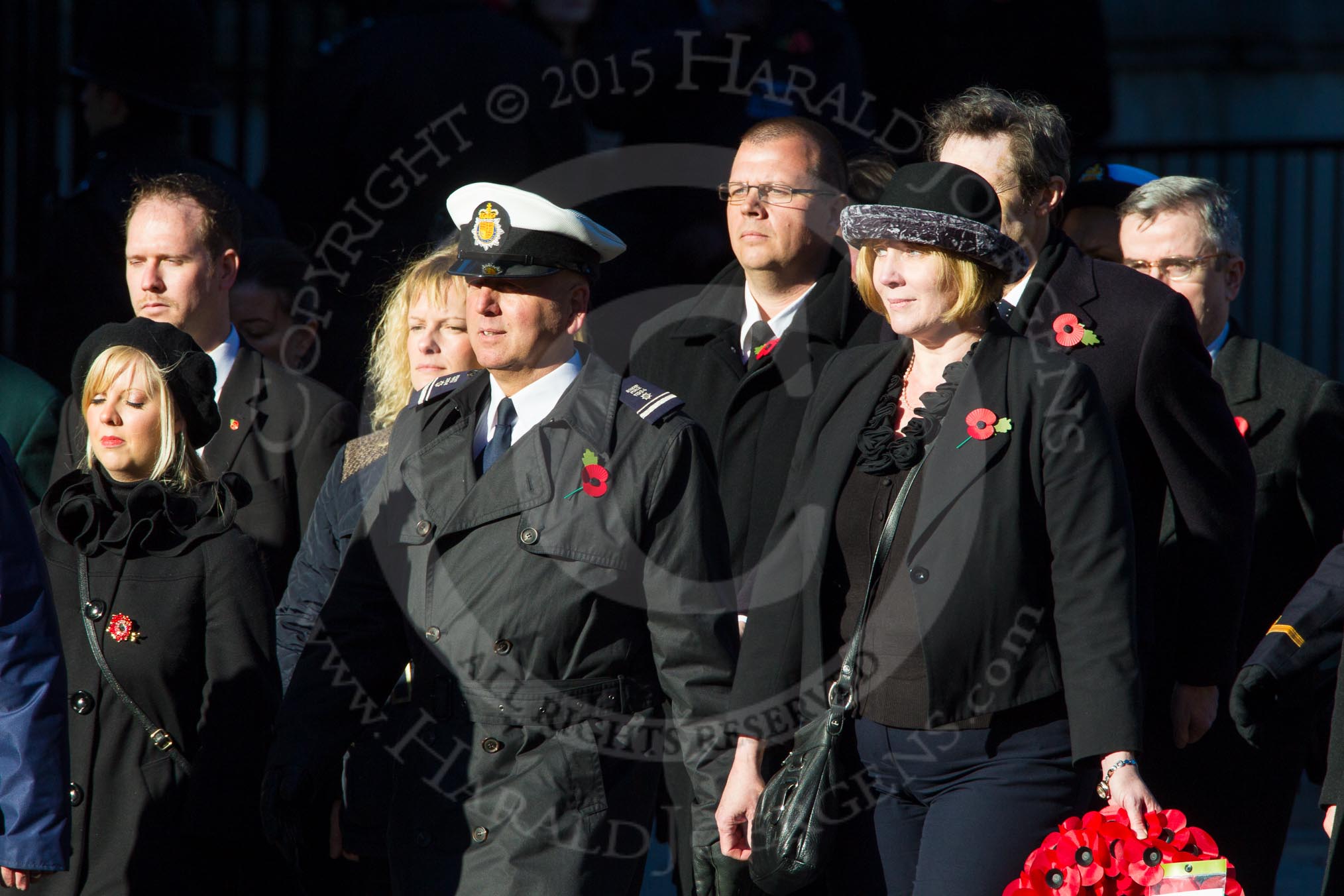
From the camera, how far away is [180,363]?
445cm

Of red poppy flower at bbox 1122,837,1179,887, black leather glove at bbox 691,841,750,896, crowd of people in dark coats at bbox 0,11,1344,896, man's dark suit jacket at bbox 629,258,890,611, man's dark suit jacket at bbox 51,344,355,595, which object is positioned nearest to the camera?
red poppy flower at bbox 1122,837,1179,887

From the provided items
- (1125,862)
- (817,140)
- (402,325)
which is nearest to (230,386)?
(402,325)

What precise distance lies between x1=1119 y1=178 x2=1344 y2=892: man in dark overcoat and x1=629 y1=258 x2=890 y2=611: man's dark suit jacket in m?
0.85

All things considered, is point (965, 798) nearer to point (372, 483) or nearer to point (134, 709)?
point (372, 483)

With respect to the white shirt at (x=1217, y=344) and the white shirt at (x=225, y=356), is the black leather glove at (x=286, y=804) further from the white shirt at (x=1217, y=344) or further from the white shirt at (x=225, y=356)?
the white shirt at (x=1217, y=344)

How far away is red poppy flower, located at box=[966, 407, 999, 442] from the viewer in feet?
11.6

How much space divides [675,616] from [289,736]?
85cm

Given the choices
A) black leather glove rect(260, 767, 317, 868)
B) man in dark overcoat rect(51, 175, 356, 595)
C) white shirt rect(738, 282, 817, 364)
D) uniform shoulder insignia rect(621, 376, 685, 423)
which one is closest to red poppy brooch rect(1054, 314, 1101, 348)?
uniform shoulder insignia rect(621, 376, 685, 423)

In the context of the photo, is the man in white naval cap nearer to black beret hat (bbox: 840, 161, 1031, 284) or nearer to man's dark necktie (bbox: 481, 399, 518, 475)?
man's dark necktie (bbox: 481, 399, 518, 475)

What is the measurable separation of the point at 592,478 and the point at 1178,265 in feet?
6.64

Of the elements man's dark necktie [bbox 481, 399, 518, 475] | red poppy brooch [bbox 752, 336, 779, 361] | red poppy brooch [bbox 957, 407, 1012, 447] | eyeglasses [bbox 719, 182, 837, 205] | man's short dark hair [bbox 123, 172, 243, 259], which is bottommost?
man's dark necktie [bbox 481, 399, 518, 475]

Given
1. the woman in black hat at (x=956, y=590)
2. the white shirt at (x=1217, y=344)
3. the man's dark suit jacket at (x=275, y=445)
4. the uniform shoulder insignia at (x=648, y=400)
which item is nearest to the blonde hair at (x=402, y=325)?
the man's dark suit jacket at (x=275, y=445)

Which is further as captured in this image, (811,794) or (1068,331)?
(1068,331)

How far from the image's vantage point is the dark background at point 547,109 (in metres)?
6.58
